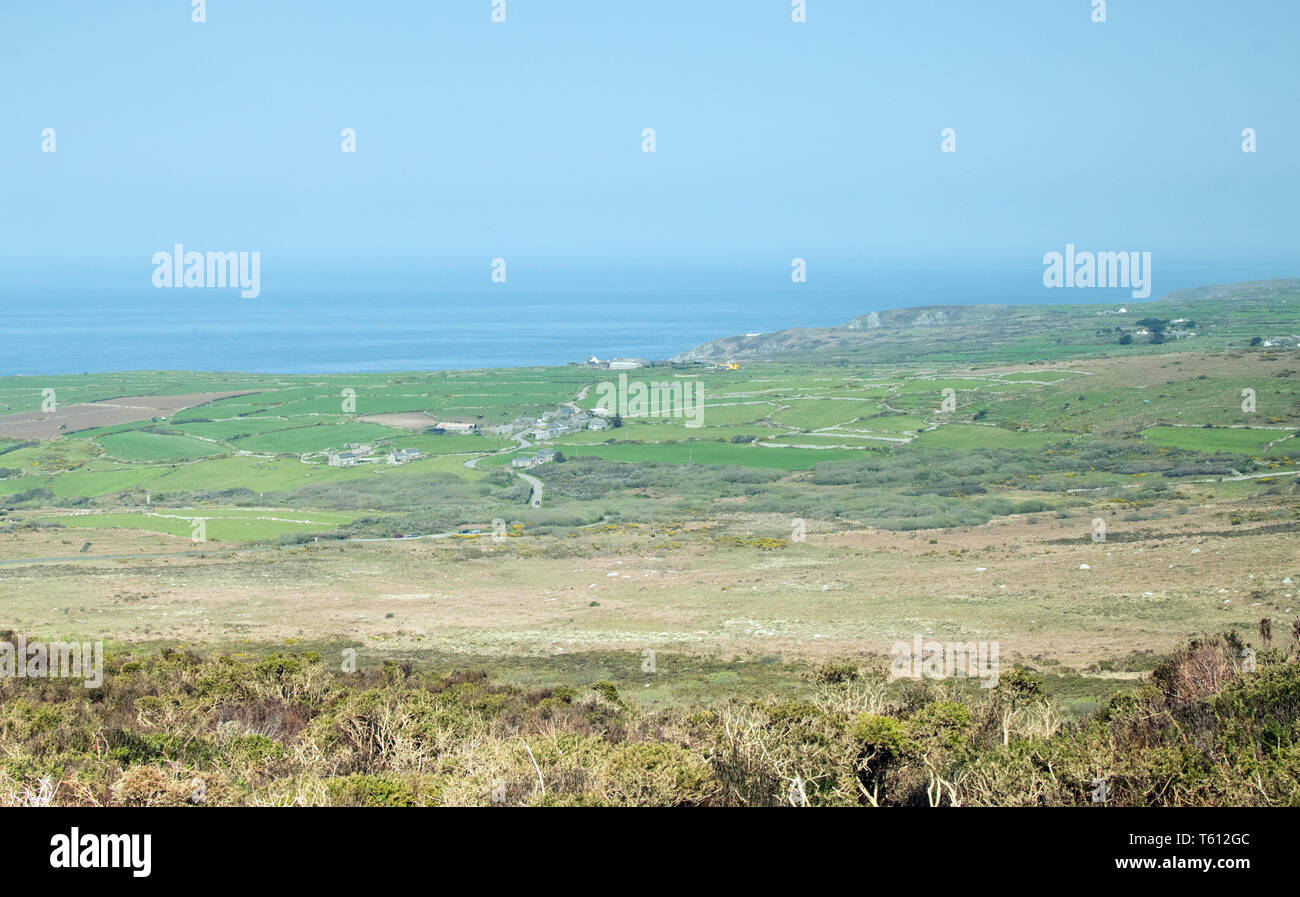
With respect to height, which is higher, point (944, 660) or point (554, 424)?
point (554, 424)

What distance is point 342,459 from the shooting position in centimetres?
6744

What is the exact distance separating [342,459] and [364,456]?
1.66m

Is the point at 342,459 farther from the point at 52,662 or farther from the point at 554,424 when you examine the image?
the point at 52,662

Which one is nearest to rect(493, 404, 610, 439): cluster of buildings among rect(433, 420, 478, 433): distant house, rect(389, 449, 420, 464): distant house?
rect(433, 420, 478, 433): distant house

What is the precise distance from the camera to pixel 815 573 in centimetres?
3128

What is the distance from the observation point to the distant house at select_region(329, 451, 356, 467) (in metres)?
65.9

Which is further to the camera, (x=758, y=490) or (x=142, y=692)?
(x=758, y=490)

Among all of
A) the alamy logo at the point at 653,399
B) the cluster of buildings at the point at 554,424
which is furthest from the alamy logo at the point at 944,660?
the alamy logo at the point at 653,399

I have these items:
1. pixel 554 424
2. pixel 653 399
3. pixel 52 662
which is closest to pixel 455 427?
pixel 554 424

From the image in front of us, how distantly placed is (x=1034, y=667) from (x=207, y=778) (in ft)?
47.2

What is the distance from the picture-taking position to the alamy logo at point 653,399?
278ft

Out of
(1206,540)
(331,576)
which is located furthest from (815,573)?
(331,576)
